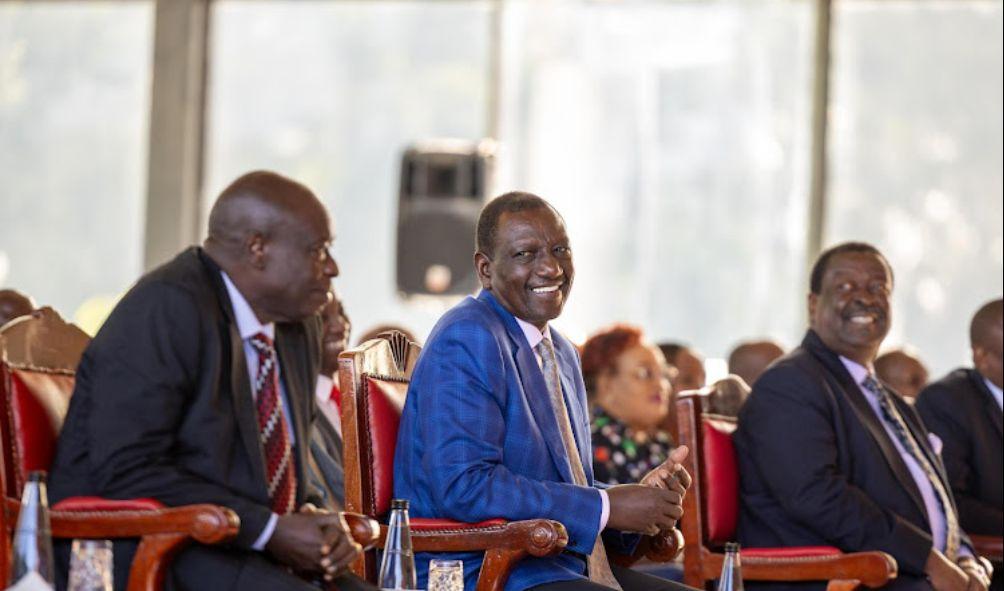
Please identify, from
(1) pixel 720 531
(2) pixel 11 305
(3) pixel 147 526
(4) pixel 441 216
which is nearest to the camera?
(3) pixel 147 526

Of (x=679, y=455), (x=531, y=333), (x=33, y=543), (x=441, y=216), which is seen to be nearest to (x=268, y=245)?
(x=531, y=333)

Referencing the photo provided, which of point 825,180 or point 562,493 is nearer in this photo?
point 562,493

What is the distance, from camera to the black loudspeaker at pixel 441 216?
8.66m

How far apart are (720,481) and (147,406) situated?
5.83 ft

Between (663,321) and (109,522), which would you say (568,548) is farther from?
(663,321)

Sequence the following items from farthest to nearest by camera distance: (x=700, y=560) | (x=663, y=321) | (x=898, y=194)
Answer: (x=663, y=321) < (x=898, y=194) < (x=700, y=560)

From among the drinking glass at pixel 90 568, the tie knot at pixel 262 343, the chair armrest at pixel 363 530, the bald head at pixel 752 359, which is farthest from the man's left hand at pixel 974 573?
the drinking glass at pixel 90 568

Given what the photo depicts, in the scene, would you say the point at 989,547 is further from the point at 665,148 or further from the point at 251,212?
the point at 665,148

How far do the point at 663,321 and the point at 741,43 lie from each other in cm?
165

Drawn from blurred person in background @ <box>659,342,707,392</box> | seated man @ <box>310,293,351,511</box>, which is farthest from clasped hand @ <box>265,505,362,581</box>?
blurred person in background @ <box>659,342,707,392</box>

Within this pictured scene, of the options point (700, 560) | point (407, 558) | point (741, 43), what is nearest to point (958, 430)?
point (700, 560)

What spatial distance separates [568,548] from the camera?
329 centimetres

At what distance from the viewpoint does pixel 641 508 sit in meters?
3.24

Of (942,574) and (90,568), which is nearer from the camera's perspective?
(90,568)
